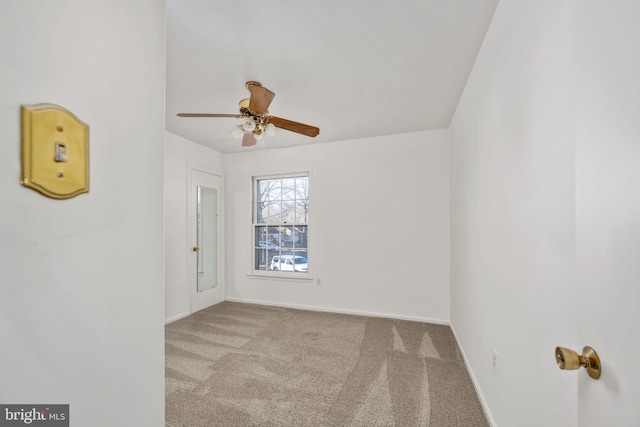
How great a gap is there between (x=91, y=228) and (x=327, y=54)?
1.89 meters

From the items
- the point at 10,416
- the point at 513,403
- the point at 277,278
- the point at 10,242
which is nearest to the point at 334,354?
the point at 513,403

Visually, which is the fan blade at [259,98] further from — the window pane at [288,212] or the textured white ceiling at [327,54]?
the window pane at [288,212]

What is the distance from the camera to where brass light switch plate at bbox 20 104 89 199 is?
0.62 m

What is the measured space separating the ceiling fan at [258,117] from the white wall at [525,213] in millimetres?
1377

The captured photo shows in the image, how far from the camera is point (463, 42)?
1.90 meters

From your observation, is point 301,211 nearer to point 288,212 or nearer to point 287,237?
point 288,212

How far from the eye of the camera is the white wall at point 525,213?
94 centimetres

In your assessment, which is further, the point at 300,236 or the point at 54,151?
the point at 300,236

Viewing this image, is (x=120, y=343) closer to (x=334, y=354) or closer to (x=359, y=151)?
(x=334, y=354)

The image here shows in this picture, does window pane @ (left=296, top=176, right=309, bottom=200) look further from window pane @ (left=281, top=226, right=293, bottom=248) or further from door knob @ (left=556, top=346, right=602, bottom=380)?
door knob @ (left=556, top=346, right=602, bottom=380)

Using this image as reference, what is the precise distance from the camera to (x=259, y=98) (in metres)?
2.09

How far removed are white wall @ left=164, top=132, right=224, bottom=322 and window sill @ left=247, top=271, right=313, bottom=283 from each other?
40.9 inches

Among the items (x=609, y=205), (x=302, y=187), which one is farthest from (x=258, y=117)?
(x=609, y=205)

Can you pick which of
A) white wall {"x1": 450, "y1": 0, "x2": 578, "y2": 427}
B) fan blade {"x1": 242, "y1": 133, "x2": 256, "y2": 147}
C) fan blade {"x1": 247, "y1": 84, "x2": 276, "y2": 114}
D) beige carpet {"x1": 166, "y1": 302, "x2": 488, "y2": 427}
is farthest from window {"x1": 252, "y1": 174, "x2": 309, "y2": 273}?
white wall {"x1": 450, "y1": 0, "x2": 578, "y2": 427}
